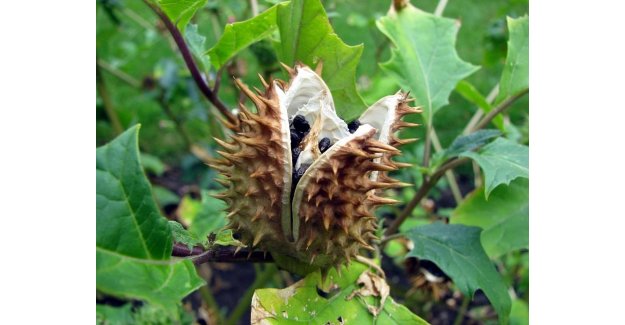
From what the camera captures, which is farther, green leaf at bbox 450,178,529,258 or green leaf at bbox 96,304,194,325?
green leaf at bbox 96,304,194,325

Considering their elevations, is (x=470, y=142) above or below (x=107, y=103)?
above

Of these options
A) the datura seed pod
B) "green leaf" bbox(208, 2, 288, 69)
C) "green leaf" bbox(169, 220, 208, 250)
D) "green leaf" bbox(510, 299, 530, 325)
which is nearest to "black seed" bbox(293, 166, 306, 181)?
the datura seed pod

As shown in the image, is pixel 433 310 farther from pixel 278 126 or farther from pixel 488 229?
pixel 278 126

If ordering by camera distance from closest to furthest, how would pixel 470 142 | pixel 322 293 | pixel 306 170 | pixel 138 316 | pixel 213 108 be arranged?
pixel 306 170 → pixel 322 293 → pixel 470 142 → pixel 138 316 → pixel 213 108

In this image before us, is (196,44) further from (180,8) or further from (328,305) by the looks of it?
(328,305)

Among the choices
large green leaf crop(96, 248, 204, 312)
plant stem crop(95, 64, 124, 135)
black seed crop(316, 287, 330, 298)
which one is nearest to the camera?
large green leaf crop(96, 248, 204, 312)

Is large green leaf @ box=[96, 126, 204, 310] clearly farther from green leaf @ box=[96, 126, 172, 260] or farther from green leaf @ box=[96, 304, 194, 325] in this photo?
green leaf @ box=[96, 304, 194, 325]

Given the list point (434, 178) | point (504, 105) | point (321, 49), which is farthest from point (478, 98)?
point (321, 49)
